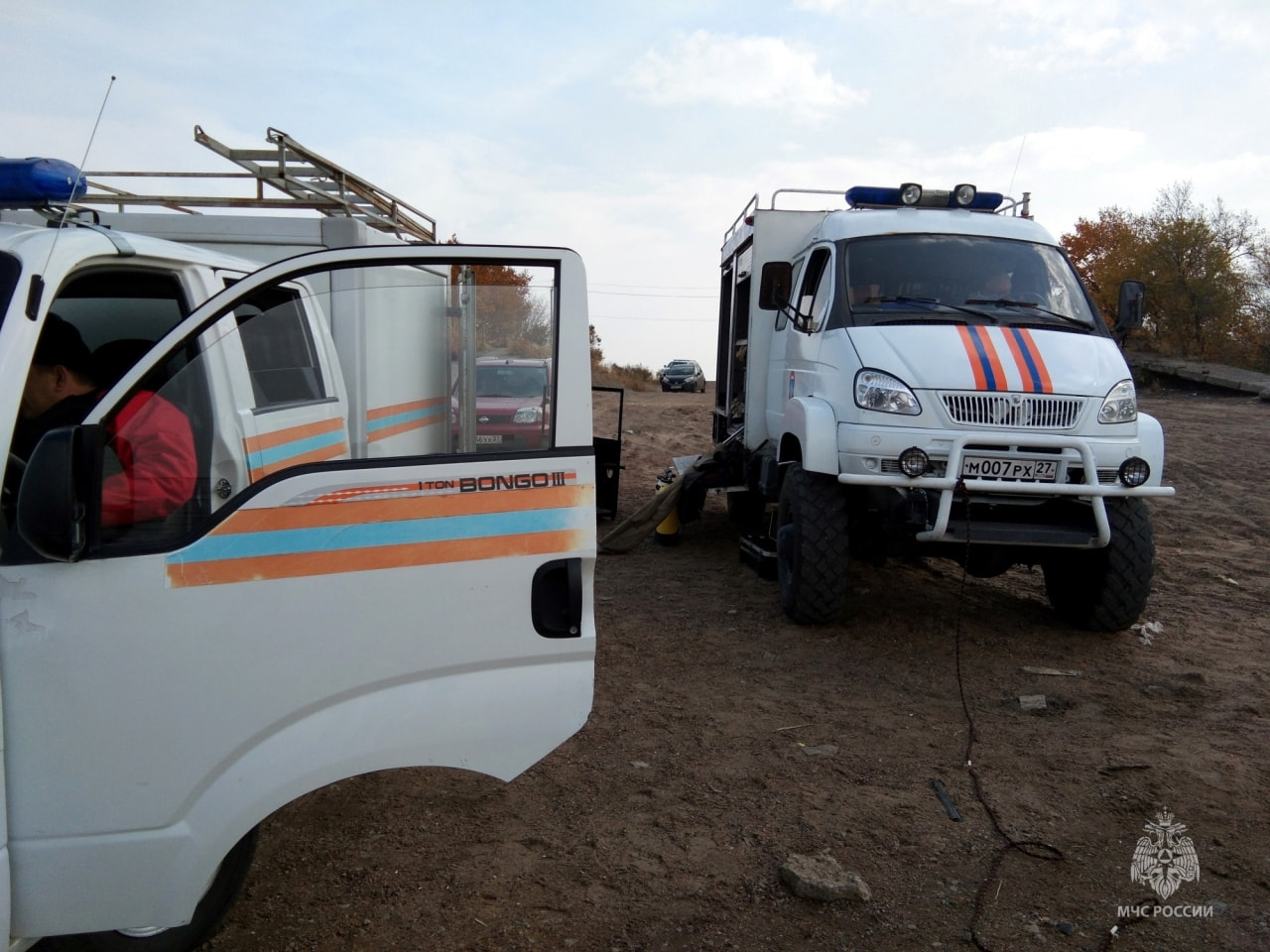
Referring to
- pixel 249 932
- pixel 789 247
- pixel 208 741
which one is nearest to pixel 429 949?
Result: pixel 249 932

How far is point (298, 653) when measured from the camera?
87.6 inches

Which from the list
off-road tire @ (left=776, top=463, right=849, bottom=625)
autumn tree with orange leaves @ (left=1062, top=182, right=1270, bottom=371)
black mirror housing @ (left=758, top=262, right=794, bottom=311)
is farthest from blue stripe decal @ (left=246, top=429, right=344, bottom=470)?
autumn tree with orange leaves @ (left=1062, top=182, right=1270, bottom=371)

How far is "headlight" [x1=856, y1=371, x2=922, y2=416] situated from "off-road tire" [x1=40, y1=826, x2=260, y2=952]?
3.92m

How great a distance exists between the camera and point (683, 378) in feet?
130

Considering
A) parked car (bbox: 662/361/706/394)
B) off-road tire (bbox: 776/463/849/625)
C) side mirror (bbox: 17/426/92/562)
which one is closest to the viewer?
side mirror (bbox: 17/426/92/562)

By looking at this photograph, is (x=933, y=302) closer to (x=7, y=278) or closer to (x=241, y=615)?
(x=241, y=615)

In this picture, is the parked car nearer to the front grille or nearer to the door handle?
the front grille

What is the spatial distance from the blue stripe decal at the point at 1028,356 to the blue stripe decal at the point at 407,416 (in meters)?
3.59

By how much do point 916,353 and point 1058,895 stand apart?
10.2ft

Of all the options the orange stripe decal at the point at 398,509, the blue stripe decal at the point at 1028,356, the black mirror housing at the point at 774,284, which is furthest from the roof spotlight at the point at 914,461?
the orange stripe decal at the point at 398,509

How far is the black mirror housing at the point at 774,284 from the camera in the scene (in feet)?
21.9

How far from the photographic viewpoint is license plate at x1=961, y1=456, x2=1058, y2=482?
518 centimetres

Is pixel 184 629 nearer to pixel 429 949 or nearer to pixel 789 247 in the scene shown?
pixel 429 949

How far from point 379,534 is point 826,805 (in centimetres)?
233
